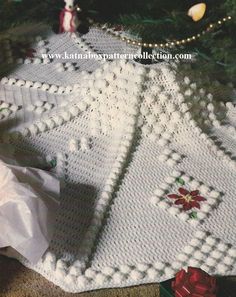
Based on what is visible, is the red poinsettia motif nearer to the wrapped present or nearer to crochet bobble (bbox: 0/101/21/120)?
Result: the wrapped present

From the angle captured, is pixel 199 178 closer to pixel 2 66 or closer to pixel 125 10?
pixel 125 10

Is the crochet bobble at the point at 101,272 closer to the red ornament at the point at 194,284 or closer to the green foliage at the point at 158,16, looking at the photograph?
the red ornament at the point at 194,284

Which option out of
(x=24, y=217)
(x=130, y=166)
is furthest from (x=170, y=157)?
(x=24, y=217)

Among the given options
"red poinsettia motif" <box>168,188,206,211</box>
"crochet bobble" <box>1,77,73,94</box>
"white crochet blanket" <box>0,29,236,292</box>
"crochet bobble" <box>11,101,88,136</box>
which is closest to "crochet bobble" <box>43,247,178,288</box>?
"white crochet blanket" <box>0,29,236,292</box>

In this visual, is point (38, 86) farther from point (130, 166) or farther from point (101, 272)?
point (101, 272)

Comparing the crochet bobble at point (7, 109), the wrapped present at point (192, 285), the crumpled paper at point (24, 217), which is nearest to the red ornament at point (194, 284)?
the wrapped present at point (192, 285)
